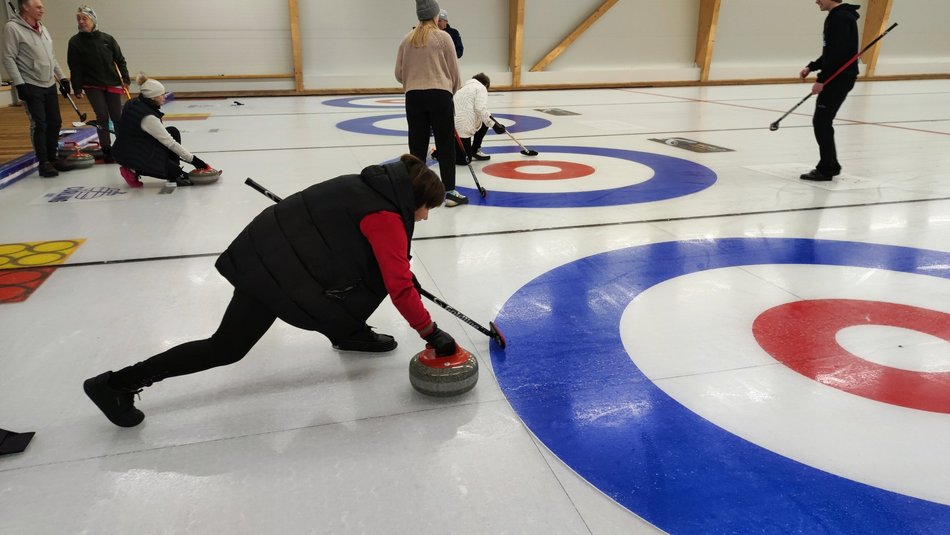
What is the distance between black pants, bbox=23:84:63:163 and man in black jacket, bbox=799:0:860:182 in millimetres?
7734

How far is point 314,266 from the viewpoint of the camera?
2285 mm

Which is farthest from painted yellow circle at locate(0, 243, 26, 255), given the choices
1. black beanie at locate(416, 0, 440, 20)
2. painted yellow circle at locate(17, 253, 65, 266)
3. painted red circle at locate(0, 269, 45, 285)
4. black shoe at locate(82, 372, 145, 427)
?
black beanie at locate(416, 0, 440, 20)

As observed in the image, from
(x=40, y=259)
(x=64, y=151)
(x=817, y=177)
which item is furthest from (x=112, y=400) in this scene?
(x=817, y=177)

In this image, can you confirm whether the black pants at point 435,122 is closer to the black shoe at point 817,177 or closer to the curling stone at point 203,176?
the curling stone at point 203,176

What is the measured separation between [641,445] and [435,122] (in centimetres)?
381

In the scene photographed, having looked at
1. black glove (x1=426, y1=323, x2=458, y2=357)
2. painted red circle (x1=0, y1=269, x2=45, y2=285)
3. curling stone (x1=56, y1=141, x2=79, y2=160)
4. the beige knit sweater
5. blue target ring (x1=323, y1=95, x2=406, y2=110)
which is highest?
the beige knit sweater

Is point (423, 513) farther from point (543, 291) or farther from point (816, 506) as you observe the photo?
point (543, 291)

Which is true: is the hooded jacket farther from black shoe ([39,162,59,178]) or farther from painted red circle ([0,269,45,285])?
painted red circle ([0,269,45,285])

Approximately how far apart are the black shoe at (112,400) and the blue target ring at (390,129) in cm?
741

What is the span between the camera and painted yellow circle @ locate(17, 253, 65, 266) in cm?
407

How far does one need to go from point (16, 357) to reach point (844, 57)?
6.79m

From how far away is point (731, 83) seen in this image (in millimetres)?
19016

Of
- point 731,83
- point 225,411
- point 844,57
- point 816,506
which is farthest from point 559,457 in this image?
point 731,83

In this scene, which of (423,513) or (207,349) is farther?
(207,349)
